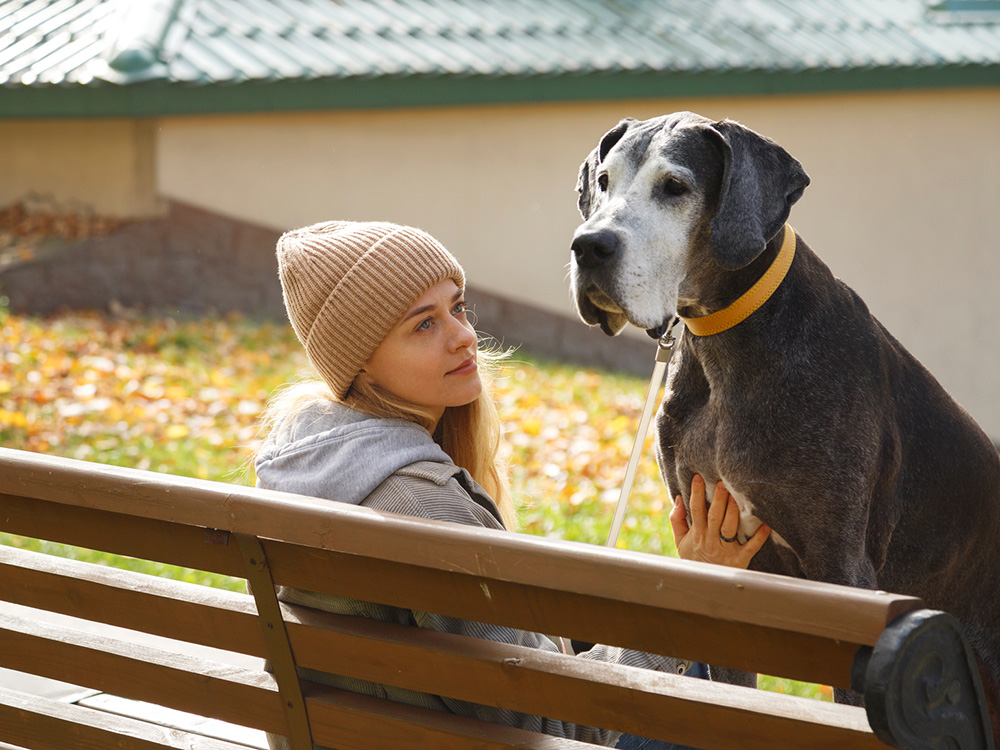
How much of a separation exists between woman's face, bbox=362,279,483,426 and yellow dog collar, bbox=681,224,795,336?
0.57 meters

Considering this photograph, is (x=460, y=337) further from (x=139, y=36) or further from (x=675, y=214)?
(x=139, y=36)

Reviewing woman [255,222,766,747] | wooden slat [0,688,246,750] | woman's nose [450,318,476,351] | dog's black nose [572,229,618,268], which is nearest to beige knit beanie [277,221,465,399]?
woman [255,222,766,747]

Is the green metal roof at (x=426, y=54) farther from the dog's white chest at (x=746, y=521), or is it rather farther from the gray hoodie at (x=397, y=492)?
the gray hoodie at (x=397, y=492)

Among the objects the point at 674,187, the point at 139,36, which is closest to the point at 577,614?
the point at 674,187

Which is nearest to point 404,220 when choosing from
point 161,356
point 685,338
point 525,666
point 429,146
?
point 429,146

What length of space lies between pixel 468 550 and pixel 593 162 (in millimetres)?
1336

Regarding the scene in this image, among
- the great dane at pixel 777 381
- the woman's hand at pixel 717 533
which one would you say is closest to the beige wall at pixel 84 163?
the great dane at pixel 777 381

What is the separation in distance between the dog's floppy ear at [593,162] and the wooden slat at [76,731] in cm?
146

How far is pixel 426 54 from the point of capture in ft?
33.4

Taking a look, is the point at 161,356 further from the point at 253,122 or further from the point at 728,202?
the point at 728,202

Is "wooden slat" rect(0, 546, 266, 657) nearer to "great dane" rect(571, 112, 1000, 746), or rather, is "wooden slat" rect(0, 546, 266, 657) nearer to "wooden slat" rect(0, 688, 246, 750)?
"wooden slat" rect(0, 688, 246, 750)

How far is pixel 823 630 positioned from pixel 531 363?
8938 mm

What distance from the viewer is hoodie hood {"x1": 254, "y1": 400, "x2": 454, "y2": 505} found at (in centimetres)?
196

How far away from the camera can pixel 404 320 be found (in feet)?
7.50
